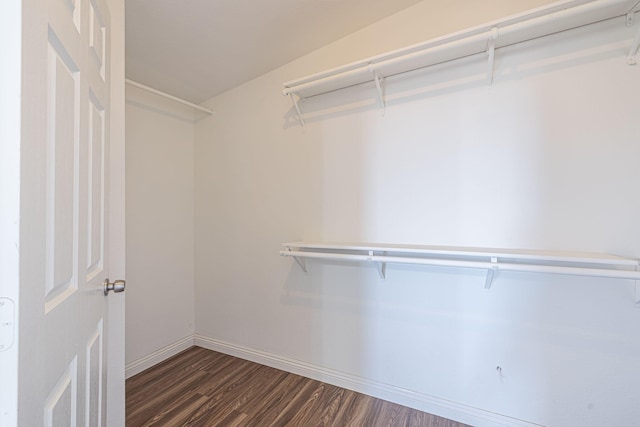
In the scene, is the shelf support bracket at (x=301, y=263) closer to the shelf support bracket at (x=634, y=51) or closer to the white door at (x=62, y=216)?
the white door at (x=62, y=216)

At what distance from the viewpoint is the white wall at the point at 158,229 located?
215cm

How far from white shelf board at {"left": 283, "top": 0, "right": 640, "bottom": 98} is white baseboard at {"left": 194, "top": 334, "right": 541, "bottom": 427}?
197 centimetres

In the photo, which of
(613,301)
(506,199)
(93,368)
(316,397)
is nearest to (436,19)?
(506,199)

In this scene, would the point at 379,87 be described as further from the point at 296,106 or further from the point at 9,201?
the point at 9,201

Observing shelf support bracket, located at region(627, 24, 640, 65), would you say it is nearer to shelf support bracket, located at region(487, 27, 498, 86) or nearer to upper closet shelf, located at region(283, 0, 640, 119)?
upper closet shelf, located at region(283, 0, 640, 119)

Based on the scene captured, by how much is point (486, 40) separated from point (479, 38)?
0.21 ft

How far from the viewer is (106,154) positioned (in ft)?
3.50

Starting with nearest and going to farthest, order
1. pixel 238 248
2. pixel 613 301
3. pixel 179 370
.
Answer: pixel 613 301 → pixel 179 370 → pixel 238 248

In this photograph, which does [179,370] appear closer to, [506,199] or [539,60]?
[506,199]

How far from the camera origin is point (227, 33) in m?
1.78

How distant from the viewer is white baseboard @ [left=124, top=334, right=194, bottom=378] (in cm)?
211

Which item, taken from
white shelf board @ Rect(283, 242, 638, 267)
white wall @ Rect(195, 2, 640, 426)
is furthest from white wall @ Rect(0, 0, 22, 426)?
white wall @ Rect(195, 2, 640, 426)

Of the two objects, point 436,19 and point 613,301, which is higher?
point 436,19

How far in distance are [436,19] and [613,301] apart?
68.9 inches
